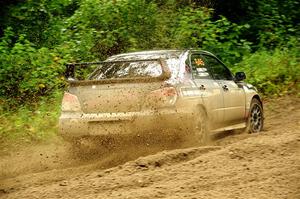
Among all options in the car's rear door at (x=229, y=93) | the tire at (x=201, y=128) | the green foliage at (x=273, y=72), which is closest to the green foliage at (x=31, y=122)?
the tire at (x=201, y=128)

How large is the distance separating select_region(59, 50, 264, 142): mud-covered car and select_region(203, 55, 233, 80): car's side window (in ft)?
1.88

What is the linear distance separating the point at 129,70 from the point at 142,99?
745 millimetres

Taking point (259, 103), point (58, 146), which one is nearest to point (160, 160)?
point (58, 146)

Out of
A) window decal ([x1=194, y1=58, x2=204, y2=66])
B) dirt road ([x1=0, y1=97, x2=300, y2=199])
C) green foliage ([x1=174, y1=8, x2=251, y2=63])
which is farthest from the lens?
green foliage ([x1=174, y1=8, x2=251, y2=63])

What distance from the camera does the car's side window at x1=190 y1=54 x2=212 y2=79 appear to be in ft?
25.8

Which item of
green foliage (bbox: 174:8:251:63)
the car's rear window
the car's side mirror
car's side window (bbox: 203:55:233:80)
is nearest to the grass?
green foliage (bbox: 174:8:251:63)

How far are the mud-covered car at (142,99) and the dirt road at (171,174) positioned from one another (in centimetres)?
44

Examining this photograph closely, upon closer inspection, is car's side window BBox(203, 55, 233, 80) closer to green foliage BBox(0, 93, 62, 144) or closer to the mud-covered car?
the mud-covered car

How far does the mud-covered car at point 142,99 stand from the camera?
690 centimetres

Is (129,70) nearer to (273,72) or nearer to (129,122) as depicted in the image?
(129,122)

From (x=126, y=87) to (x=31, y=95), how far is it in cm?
519

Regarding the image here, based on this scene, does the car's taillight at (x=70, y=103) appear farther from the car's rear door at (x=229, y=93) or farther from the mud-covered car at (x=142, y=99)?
the car's rear door at (x=229, y=93)

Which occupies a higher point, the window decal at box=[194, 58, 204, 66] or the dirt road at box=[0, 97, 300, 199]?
the window decal at box=[194, 58, 204, 66]

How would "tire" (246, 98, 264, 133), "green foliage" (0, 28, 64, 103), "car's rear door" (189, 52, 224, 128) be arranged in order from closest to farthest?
"car's rear door" (189, 52, 224, 128)
"tire" (246, 98, 264, 133)
"green foliage" (0, 28, 64, 103)
